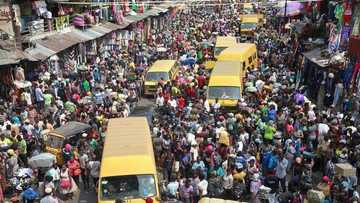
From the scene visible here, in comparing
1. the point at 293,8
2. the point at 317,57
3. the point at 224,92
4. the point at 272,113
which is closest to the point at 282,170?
the point at 272,113

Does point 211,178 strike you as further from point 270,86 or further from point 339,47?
point 339,47

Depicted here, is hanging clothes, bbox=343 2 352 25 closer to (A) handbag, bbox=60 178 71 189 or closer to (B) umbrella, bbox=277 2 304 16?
(B) umbrella, bbox=277 2 304 16

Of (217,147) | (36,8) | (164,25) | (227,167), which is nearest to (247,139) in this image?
(217,147)

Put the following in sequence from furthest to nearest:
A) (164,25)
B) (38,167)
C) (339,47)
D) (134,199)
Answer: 1. (164,25)
2. (339,47)
3. (38,167)
4. (134,199)

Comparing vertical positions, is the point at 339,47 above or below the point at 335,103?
above

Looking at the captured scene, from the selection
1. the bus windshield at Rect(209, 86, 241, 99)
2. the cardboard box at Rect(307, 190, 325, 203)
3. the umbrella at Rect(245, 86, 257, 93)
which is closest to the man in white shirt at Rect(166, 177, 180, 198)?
the cardboard box at Rect(307, 190, 325, 203)

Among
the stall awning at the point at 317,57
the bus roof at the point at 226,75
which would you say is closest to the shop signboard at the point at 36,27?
the bus roof at the point at 226,75

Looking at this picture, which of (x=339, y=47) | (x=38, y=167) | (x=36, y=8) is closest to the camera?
(x=38, y=167)

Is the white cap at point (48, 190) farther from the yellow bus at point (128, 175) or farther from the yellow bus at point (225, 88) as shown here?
the yellow bus at point (225, 88)
